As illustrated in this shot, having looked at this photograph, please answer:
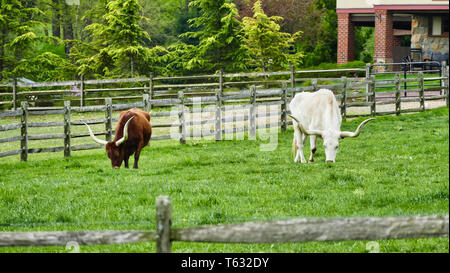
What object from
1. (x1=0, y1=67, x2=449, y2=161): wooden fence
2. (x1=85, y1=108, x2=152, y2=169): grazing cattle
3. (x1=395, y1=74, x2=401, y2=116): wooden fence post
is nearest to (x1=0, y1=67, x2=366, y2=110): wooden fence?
(x1=395, y1=74, x2=401, y2=116): wooden fence post

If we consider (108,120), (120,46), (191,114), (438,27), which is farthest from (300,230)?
(120,46)

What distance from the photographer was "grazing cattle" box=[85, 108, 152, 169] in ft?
33.5

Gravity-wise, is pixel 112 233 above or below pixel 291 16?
below

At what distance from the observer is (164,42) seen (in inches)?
1136

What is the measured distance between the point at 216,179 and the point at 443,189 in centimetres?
295

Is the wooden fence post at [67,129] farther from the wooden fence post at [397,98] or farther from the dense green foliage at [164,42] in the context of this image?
the wooden fence post at [397,98]

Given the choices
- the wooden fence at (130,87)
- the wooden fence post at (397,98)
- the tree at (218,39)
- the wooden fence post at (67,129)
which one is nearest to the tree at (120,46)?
the wooden fence at (130,87)

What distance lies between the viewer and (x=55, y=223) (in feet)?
21.0

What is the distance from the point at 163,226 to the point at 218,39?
20.4 meters

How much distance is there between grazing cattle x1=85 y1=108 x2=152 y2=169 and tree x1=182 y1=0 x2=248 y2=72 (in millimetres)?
12156

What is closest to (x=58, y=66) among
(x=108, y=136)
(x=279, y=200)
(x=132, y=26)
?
(x=132, y=26)

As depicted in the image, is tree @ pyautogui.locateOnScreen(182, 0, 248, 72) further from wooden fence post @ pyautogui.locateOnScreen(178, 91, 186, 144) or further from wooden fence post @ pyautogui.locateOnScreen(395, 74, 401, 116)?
wooden fence post @ pyautogui.locateOnScreen(178, 91, 186, 144)
